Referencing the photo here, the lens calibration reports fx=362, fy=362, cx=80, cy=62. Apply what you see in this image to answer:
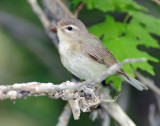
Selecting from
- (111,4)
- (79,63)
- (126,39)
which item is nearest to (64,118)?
(79,63)

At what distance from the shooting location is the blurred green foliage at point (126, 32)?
15.4 ft

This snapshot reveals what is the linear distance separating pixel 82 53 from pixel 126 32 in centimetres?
72

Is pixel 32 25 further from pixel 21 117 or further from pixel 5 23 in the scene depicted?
pixel 21 117

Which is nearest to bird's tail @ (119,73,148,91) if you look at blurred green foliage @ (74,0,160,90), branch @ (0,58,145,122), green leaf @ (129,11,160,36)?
blurred green foliage @ (74,0,160,90)

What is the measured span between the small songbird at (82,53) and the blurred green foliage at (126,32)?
5.5 inches

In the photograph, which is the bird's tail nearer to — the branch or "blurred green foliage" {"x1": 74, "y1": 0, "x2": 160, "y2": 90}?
"blurred green foliage" {"x1": 74, "y1": 0, "x2": 160, "y2": 90}

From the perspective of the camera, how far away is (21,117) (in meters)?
7.39

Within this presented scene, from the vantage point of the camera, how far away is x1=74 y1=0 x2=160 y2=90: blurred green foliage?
184 inches

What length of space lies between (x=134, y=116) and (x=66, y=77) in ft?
4.94

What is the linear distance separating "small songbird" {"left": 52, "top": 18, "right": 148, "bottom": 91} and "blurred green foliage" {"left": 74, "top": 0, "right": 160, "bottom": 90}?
5.5 inches

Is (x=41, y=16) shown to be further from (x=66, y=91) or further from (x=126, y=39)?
(x=66, y=91)

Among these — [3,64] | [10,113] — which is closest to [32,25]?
[3,64]

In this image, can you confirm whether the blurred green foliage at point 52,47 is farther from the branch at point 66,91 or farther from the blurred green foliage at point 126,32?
the branch at point 66,91

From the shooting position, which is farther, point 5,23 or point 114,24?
point 5,23
